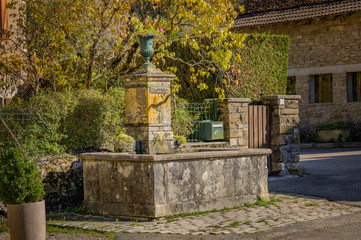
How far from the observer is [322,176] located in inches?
→ 511

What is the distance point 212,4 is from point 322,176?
4.59m

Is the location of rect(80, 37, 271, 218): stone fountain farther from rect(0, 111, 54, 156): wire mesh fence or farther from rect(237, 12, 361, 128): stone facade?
rect(237, 12, 361, 128): stone facade

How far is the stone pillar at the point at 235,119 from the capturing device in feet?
40.2

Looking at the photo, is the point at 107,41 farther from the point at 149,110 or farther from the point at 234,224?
the point at 234,224

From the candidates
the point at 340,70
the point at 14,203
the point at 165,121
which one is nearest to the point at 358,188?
the point at 165,121

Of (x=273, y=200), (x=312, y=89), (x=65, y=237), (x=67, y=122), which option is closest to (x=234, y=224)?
(x=273, y=200)

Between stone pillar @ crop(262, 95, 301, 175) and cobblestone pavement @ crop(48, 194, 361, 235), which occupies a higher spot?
stone pillar @ crop(262, 95, 301, 175)

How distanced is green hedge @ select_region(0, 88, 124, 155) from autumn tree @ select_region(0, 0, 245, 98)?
120cm

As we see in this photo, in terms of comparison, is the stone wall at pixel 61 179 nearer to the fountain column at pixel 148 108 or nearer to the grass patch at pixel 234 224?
the fountain column at pixel 148 108

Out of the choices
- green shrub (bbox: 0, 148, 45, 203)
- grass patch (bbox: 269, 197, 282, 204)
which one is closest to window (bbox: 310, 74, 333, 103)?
grass patch (bbox: 269, 197, 282, 204)

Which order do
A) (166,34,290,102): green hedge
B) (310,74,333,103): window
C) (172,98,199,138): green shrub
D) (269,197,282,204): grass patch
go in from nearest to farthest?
(269,197,282,204): grass patch < (172,98,199,138): green shrub < (166,34,290,102): green hedge < (310,74,333,103): window

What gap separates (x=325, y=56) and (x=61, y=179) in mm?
16445

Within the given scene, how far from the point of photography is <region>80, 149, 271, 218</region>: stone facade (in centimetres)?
827

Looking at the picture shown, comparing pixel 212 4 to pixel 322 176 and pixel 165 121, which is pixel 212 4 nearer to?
pixel 165 121
